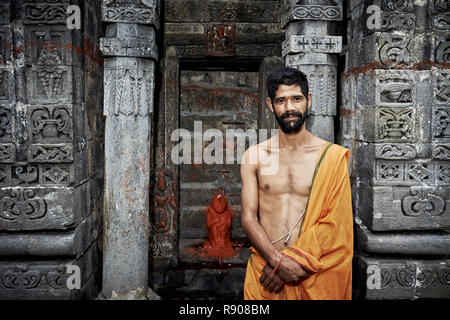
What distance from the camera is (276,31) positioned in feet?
15.1

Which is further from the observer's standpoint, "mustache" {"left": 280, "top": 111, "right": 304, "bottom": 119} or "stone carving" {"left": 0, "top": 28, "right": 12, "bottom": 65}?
"stone carving" {"left": 0, "top": 28, "right": 12, "bottom": 65}

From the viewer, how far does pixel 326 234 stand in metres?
2.22

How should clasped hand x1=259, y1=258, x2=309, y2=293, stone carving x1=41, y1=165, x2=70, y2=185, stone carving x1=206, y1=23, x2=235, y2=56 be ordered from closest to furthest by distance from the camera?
1. clasped hand x1=259, y1=258, x2=309, y2=293
2. stone carving x1=41, y1=165, x2=70, y2=185
3. stone carving x1=206, y1=23, x2=235, y2=56

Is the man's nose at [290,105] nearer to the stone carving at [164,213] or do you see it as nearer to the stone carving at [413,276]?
the stone carving at [413,276]

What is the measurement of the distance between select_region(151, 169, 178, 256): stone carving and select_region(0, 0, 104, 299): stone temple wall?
6.04ft

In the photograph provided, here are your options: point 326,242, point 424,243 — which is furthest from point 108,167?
point 424,243

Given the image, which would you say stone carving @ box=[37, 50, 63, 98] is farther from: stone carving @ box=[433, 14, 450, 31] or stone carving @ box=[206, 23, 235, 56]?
stone carving @ box=[433, 14, 450, 31]

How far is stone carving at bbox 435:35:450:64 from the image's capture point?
111 inches

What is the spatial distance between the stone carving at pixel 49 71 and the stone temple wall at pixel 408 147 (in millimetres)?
2684

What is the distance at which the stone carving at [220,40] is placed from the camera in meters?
4.59

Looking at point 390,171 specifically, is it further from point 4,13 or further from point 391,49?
point 4,13

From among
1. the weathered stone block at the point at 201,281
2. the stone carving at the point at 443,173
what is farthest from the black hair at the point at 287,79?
the weathered stone block at the point at 201,281

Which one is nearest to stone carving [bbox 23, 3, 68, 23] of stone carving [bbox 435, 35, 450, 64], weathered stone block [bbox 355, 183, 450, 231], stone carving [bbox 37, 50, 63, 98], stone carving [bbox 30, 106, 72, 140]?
stone carving [bbox 37, 50, 63, 98]

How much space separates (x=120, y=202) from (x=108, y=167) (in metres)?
0.35
